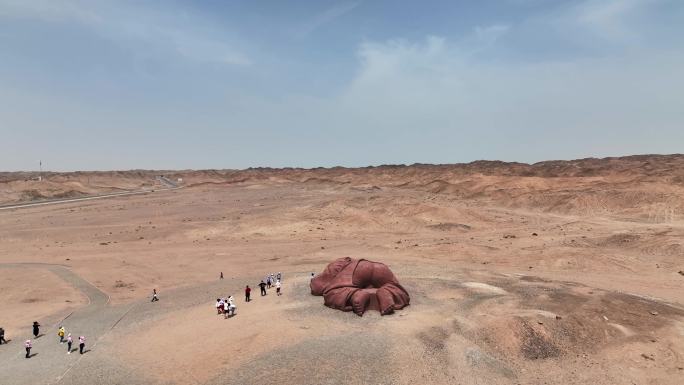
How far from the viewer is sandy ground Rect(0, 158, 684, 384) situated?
72.2 feet

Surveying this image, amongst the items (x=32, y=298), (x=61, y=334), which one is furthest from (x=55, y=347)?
(x=32, y=298)

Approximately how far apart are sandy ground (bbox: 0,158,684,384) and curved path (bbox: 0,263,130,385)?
360 mm

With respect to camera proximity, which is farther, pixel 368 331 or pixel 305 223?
pixel 305 223

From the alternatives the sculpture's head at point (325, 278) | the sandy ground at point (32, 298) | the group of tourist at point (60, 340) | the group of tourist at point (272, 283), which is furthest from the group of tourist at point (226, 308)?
the sandy ground at point (32, 298)

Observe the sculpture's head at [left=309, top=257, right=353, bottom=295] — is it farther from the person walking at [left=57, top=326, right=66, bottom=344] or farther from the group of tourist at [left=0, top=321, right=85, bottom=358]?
the person walking at [left=57, top=326, right=66, bottom=344]

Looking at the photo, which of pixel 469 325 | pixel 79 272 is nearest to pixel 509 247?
pixel 469 325

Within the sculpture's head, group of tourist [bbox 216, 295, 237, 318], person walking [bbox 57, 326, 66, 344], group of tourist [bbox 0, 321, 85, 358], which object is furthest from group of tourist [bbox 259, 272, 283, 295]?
person walking [bbox 57, 326, 66, 344]

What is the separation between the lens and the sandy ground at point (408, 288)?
22.0 m

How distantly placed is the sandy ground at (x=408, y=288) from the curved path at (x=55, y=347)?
1.18 feet

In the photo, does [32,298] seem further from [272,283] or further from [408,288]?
[408,288]

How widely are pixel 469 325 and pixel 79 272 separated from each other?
127 feet

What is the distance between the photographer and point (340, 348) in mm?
22938

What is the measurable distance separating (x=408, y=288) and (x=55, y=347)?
2217 centimetres

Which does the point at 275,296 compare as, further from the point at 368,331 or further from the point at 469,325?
A: the point at 469,325
